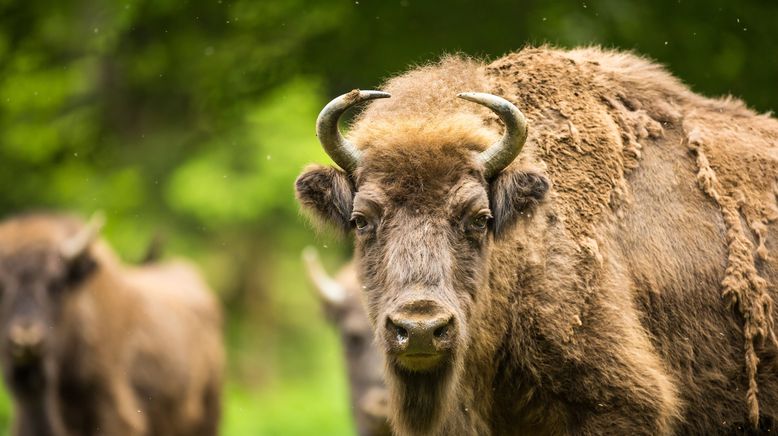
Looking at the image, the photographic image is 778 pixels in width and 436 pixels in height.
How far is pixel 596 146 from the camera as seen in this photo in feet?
22.2

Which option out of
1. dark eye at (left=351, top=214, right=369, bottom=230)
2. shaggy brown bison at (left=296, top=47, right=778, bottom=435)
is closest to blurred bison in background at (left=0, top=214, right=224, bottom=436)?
shaggy brown bison at (left=296, top=47, right=778, bottom=435)

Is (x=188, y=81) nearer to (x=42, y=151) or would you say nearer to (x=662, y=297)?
(x=42, y=151)

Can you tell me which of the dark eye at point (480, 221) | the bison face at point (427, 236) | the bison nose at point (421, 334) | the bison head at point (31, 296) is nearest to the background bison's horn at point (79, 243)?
the bison head at point (31, 296)

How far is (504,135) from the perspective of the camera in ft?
20.4

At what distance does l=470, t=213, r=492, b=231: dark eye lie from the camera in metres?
6.14

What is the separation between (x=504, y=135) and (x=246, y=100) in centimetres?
665

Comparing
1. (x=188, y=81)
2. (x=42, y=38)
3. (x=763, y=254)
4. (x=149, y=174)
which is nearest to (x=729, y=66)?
(x=763, y=254)

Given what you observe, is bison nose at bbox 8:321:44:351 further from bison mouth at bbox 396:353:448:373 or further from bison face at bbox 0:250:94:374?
bison mouth at bbox 396:353:448:373

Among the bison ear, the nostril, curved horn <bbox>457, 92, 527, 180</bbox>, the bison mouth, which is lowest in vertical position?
the bison mouth

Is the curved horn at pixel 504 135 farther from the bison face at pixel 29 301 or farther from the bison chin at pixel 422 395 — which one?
the bison face at pixel 29 301

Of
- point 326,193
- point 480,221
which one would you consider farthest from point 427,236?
point 326,193

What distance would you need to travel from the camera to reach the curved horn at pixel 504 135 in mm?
6113

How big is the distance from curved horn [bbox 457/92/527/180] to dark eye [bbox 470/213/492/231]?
0.75 ft

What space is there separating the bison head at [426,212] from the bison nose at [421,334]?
80mm
